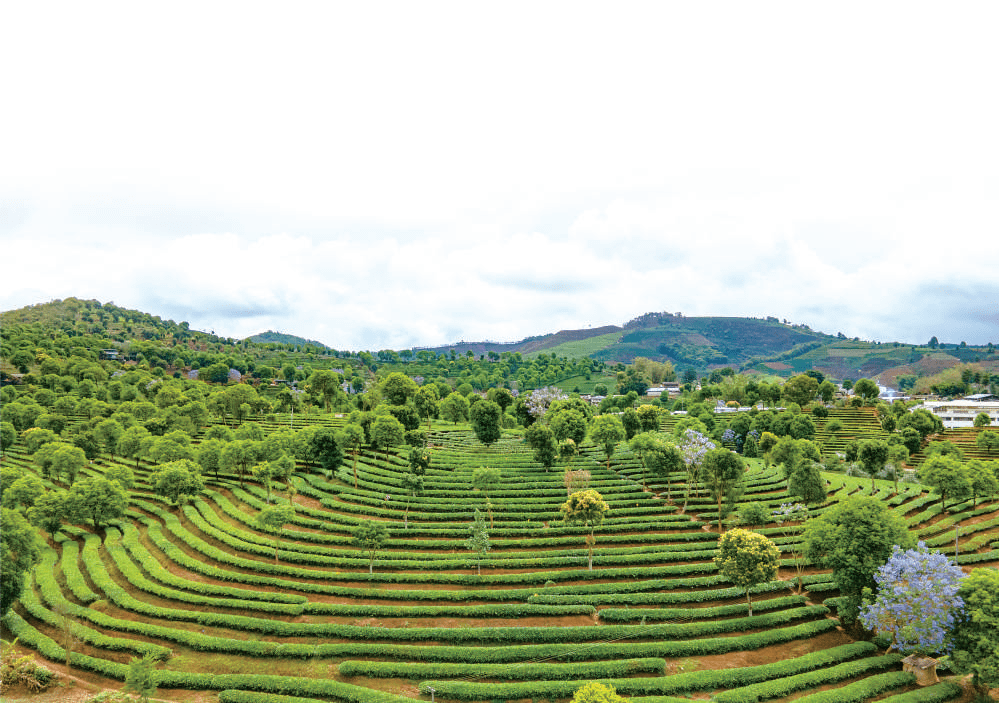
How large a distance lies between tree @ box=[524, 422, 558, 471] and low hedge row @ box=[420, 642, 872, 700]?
38.8m

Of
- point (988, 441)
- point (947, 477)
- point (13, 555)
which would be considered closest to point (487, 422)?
point (947, 477)

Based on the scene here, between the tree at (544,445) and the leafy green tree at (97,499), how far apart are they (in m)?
44.4

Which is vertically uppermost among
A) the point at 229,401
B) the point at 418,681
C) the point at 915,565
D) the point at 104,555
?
the point at 229,401

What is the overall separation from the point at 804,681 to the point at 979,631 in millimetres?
8804

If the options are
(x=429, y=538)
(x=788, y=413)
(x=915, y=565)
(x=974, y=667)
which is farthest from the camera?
(x=788, y=413)

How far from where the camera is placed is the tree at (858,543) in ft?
101

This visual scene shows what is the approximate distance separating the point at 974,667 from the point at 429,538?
37392 mm

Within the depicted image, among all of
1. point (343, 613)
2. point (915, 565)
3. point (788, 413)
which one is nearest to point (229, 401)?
point (343, 613)

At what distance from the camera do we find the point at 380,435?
2729 inches

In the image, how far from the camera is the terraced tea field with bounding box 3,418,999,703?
90.0 feet

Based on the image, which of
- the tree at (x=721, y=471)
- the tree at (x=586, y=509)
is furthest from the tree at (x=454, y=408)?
the tree at (x=586, y=509)

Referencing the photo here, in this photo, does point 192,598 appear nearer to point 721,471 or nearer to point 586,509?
point 586,509

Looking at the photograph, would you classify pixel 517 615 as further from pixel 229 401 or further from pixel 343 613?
pixel 229 401

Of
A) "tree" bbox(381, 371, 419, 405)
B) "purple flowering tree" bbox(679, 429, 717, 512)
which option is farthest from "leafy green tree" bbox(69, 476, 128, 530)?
"purple flowering tree" bbox(679, 429, 717, 512)
